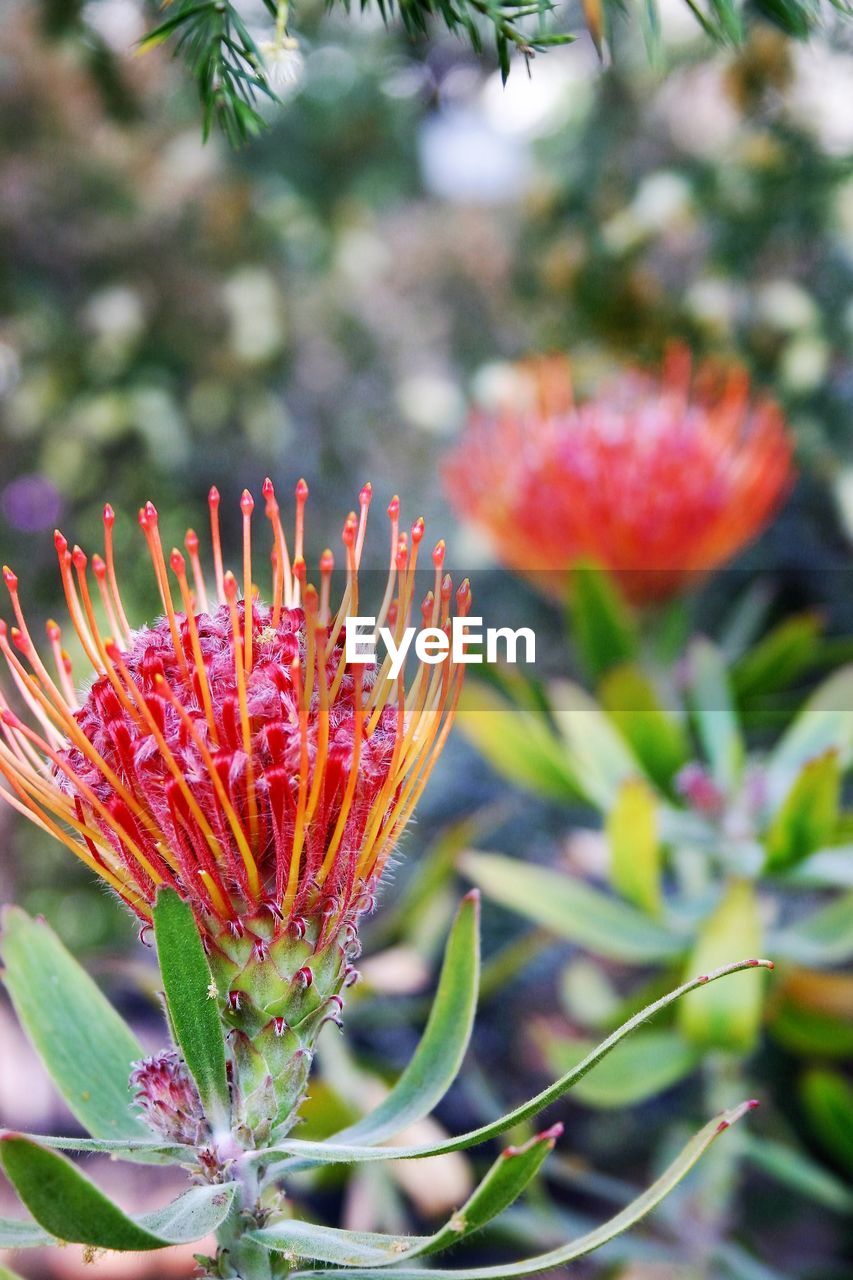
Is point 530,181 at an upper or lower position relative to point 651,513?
upper

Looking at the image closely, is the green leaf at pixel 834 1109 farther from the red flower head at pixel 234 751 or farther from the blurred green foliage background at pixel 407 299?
the red flower head at pixel 234 751

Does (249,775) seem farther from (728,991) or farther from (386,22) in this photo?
(728,991)

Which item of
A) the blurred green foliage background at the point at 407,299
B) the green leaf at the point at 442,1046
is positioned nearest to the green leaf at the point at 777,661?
the blurred green foliage background at the point at 407,299

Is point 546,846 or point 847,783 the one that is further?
point 546,846

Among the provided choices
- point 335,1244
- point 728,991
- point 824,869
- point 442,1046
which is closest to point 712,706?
point 824,869

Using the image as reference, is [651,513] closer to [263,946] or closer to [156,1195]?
[263,946]

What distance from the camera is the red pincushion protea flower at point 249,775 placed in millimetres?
442

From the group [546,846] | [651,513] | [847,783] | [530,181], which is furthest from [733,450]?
[530,181]

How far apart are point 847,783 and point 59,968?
128 centimetres

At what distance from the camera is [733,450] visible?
46.8 inches

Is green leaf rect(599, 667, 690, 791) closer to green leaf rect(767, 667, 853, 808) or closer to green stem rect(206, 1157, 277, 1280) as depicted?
green leaf rect(767, 667, 853, 808)

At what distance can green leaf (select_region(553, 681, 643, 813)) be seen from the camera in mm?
1007

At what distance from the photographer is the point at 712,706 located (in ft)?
3.59

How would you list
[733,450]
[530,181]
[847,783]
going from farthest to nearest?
[530,181]
[847,783]
[733,450]
